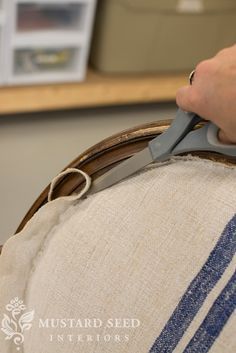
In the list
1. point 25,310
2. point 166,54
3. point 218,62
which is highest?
point 218,62

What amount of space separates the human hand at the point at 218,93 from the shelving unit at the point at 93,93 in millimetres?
991

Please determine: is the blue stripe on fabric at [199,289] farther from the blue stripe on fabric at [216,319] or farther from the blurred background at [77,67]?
the blurred background at [77,67]

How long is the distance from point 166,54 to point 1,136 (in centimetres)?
49

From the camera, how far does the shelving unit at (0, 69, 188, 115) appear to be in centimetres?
140

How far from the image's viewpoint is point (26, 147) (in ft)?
4.75

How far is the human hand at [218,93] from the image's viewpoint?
1.39ft

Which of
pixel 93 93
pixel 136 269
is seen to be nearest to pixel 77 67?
pixel 93 93

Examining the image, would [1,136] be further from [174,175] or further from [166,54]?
[174,175]

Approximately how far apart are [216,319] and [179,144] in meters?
0.15

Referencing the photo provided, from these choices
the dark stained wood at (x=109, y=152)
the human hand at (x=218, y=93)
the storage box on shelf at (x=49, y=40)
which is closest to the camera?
the human hand at (x=218, y=93)

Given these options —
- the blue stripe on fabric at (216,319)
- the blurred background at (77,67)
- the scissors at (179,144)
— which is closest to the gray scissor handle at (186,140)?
the scissors at (179,144)

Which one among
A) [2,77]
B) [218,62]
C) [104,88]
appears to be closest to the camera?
[218,62]

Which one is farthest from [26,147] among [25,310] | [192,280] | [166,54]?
[192,280]

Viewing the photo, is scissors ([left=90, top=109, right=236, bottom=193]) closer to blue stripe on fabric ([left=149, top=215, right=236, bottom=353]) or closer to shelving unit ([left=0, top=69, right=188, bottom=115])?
blue stripe on fabric ([left=149, top=215, right=236, bottom=353])
